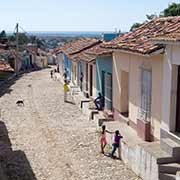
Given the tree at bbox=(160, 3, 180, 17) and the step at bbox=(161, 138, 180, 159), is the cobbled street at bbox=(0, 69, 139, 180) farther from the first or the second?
the tree at bbox=(160, 3, 180, 17)

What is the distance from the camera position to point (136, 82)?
12.9 m

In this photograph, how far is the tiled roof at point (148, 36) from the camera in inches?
426

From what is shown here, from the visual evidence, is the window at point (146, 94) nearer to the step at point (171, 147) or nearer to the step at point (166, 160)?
the step at point (171, 147)

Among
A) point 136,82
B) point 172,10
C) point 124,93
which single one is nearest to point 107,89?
point 124,93

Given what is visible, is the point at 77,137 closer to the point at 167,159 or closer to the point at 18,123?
the point at 18,123

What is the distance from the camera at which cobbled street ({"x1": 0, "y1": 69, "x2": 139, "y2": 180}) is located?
36.2 feet

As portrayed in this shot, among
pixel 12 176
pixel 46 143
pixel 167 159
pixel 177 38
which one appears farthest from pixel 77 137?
pixel 177 38

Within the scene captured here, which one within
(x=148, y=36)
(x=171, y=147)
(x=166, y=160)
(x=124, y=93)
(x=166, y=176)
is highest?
(x=148, y=36)

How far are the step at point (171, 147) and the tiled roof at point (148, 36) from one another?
228cm

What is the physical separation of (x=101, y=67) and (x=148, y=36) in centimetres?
610

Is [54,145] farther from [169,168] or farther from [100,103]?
[169,168]

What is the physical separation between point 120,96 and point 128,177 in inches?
189

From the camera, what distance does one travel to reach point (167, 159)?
940cm

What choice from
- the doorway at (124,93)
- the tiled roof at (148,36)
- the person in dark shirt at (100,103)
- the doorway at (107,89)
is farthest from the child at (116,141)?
the person in dark shirt at (100,103)
